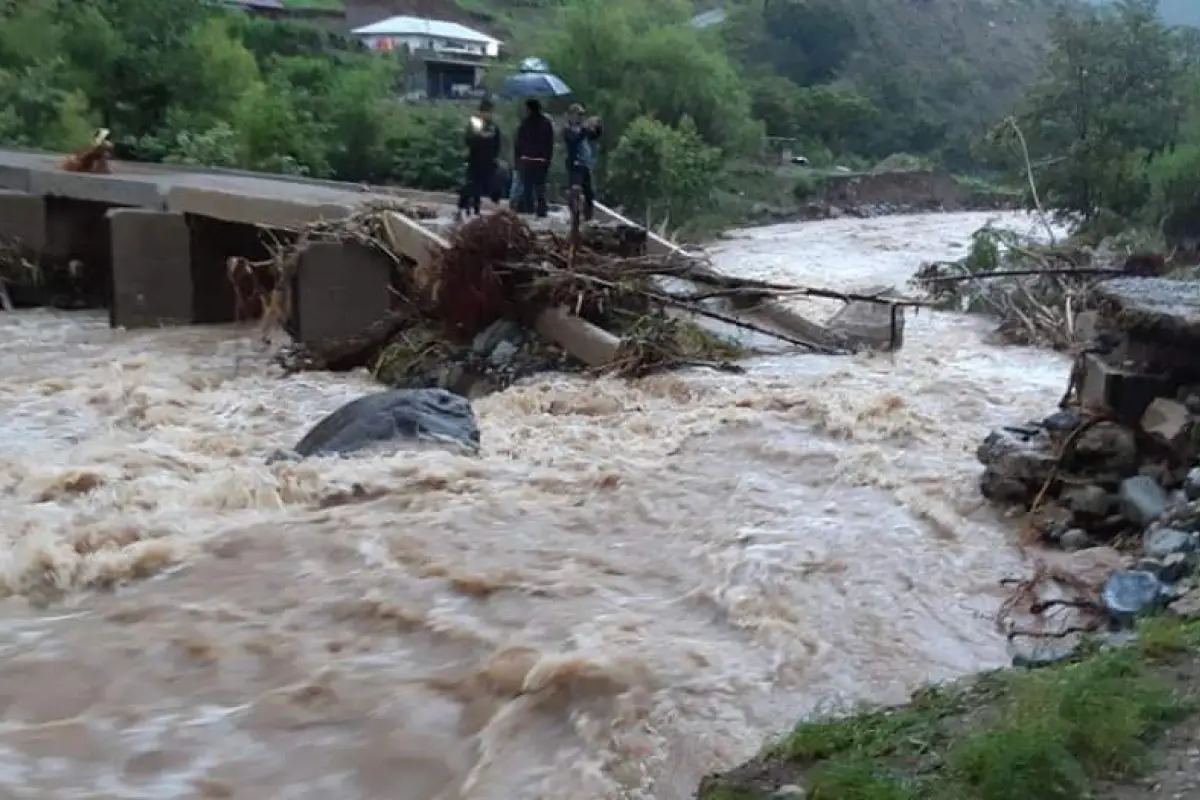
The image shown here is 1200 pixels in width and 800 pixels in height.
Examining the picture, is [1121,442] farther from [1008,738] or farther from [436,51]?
[436,51]

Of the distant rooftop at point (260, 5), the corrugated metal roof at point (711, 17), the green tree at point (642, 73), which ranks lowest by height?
the green tree at point (642, 73)

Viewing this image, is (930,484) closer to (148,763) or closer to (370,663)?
(370,663)

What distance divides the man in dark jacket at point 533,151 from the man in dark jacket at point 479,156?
30cm

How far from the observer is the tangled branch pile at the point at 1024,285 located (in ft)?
46.0

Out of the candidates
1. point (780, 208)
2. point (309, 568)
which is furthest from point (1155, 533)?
point (780, 208)

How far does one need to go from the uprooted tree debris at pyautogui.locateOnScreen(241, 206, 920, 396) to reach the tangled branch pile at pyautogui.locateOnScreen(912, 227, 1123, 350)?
67.3 inches

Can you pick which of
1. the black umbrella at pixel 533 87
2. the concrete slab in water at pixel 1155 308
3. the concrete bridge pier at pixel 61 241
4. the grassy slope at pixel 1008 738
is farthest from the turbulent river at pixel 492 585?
the concrete bridge pier at pixel 61 241

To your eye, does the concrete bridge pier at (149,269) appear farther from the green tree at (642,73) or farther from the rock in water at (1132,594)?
the green tree at (642,73)

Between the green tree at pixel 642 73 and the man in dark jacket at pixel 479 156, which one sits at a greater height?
the green tree at pixel 642 73

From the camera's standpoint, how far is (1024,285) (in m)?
15.4

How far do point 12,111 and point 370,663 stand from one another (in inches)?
907

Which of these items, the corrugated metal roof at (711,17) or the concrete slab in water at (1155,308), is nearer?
the concrete slab in water at (1155,308)

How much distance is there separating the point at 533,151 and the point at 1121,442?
7.32 m

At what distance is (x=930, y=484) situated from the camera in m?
8.88
